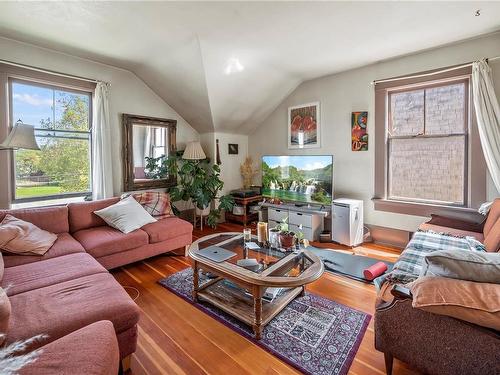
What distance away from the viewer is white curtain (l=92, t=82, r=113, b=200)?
3387 mm

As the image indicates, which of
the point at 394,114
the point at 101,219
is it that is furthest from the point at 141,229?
the point at 394,114

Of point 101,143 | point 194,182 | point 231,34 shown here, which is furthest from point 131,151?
point 231,34

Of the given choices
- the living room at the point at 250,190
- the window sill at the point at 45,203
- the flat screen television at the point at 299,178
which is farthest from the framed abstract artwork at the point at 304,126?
the window sill at the point at 45,203

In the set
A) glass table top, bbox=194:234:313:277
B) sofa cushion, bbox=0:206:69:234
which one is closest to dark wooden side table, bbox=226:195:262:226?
glass table top, bbox=194:234:313:277

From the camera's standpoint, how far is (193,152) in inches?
165

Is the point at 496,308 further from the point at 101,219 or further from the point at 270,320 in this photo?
the point at 101,219

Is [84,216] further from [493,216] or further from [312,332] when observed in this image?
[493,216]

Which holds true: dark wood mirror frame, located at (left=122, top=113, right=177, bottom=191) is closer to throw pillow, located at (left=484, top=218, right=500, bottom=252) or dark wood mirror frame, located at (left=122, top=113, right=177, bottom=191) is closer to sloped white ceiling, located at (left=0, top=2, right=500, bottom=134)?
sloped white ceiling, located at (left=0, top=2, right=500, bottom=134)

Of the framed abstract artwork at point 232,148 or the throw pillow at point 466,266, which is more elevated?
the framed abstract artwork at point 232,148

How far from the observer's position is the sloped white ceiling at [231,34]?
228cm

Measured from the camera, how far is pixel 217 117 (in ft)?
13.7

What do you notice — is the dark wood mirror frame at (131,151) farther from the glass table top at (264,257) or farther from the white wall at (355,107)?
the white wall at (355,107)

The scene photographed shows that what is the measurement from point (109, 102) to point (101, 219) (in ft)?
5.64

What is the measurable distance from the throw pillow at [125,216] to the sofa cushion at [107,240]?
0.22ft
